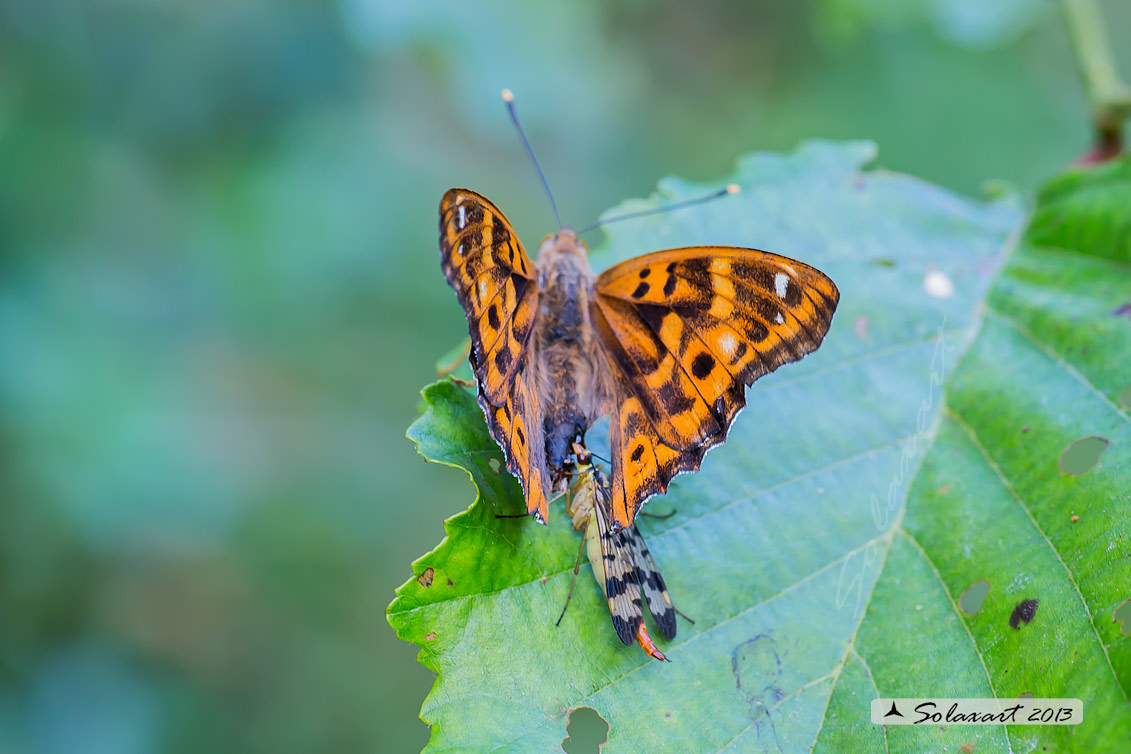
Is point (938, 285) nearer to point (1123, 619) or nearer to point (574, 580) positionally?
point (1123, 619)

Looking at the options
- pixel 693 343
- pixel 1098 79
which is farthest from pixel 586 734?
pixel 1098 79

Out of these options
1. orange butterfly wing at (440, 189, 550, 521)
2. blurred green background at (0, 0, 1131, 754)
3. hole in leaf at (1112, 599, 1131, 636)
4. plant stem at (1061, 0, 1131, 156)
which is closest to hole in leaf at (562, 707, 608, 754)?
blurred green background at (0, 0, 1131, 754)

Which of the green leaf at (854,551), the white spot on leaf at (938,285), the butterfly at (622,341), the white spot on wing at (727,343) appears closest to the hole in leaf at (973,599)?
the green leaf at (854,551)

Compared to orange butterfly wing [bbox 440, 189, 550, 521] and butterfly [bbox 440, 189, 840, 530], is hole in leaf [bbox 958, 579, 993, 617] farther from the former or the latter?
orange butterfly wing [bbox 440, 189, 550, 521]

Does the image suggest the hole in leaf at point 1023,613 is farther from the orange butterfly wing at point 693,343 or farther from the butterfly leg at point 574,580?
the butterfly leg at point 574,580

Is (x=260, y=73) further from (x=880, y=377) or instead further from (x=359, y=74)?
(x=880, y=377)

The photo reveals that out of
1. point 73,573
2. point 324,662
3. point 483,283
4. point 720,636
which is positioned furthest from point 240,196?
point 720,636
